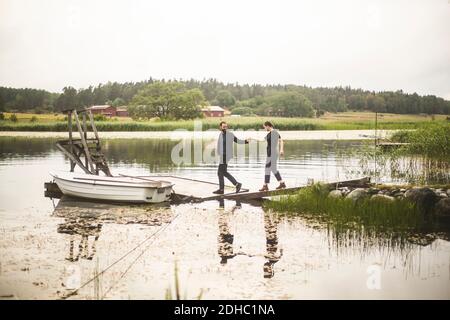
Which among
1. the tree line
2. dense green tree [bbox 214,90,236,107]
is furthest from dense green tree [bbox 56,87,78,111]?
dense green tree [bbox 214,90,236,107]

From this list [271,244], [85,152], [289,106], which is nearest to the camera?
[271,244]

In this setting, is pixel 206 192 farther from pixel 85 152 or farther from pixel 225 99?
pixel 225 99

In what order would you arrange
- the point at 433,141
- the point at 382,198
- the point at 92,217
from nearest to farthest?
the point at 382,198, the point at 92,217, the point at 433,141

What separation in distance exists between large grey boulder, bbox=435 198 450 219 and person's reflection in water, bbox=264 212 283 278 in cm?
292

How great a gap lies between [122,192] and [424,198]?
616 centimetres

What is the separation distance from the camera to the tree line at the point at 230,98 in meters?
39.9

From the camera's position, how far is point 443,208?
339 inches

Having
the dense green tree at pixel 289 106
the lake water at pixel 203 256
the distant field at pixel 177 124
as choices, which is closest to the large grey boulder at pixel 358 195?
the lake water at pixel 203 256

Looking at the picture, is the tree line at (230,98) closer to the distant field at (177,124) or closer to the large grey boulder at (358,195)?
the distant field at (177,124)

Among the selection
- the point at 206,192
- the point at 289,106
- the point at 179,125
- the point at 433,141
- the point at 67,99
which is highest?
the point at 67,99

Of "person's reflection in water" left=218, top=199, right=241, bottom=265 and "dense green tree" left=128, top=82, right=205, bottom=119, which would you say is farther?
"dense green tree" left=128, top=82, right=205, bottom=119

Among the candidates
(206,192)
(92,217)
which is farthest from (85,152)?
(206,192)

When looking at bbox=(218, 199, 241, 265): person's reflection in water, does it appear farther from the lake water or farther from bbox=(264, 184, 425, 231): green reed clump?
bbox=(264, 184, 425, 231): green reed clump

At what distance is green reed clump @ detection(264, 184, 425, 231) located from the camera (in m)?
8.24
